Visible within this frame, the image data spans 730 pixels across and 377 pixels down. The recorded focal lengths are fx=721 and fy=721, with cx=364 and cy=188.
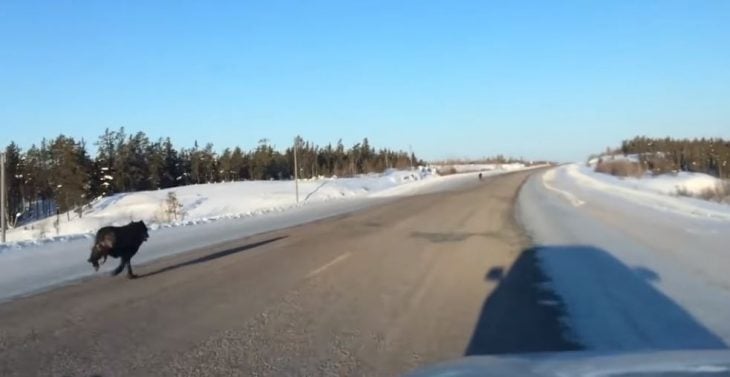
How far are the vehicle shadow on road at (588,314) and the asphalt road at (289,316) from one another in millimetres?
44

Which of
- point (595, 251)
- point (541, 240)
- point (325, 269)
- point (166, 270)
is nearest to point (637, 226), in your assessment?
point (541, 240)

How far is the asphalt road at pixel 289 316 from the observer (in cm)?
657

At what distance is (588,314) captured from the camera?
8.38 m

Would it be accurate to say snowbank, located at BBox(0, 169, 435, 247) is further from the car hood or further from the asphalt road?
the car hood

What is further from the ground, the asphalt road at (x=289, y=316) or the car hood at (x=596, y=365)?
the car hood at (x=596, y=365)

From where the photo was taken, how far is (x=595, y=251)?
47.5 feet

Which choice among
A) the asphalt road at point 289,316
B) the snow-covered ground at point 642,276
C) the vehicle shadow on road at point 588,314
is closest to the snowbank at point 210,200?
the snow-covered ground at point 642,276

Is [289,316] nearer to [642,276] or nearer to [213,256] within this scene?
[642,276]

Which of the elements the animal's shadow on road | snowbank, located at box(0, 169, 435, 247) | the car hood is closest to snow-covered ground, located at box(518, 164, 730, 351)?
the car hood

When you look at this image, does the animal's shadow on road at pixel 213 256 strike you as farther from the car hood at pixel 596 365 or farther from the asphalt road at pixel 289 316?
the car hood at pixel 596 365


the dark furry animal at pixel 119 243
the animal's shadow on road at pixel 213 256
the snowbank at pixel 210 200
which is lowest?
the snowbank at pixel 210 200

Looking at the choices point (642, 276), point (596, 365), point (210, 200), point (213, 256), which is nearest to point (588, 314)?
point (642, 276)

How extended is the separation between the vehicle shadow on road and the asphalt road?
0.04 m

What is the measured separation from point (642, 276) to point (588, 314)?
3130 millimetres
